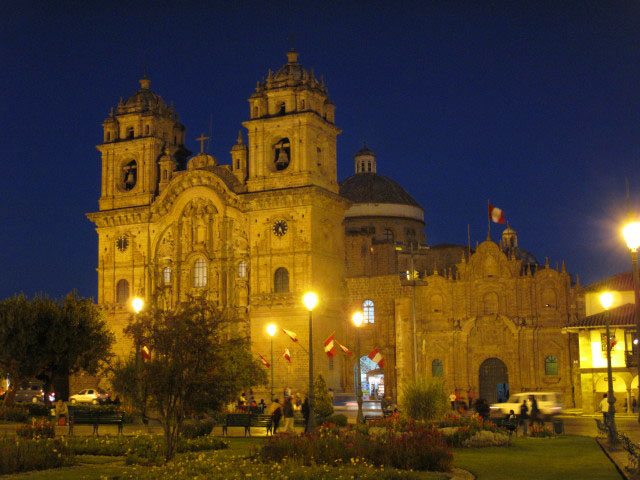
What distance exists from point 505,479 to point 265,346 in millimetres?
36287

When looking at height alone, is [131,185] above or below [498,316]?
above

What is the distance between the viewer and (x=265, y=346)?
5488cm

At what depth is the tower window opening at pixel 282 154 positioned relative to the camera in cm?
5719

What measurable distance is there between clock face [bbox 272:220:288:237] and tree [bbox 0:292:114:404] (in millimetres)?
12479

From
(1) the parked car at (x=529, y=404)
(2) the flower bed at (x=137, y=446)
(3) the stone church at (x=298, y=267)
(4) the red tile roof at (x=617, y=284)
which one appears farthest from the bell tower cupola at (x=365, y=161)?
Answer: (2) the flower bed at (x=137, y=446)

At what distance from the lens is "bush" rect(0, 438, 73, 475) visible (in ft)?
66.6

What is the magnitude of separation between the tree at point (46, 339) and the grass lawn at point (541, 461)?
78.4 ft

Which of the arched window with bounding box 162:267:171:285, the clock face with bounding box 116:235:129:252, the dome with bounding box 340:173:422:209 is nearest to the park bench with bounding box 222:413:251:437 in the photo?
the arched window with bounding box 162:267:171:285

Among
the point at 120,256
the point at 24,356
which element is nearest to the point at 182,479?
the point at 24,356

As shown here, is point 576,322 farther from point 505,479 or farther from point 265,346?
point 505,479

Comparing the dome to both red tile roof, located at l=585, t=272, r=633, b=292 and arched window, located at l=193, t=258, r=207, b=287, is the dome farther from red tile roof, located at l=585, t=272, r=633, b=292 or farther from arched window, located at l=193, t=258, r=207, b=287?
red tile roof, located at l=585, t=272, r=633, b=292

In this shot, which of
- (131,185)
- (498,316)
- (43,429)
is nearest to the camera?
(43,429)

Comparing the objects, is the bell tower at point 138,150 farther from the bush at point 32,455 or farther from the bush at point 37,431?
the bush at point 32,455

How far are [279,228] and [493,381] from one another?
1545 cm
